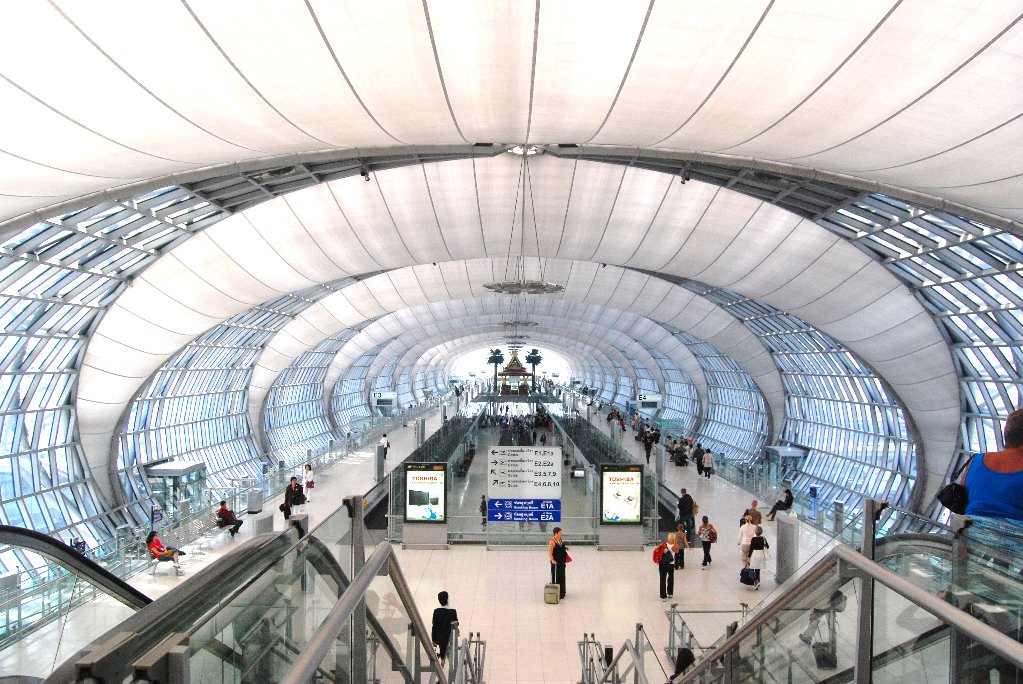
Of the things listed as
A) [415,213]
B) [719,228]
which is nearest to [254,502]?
[415,213]

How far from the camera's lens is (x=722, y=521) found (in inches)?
797

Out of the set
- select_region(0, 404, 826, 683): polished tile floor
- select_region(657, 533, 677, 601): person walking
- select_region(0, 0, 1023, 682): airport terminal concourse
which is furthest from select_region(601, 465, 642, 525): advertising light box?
select_region(657, 533, 677, 601): person walking

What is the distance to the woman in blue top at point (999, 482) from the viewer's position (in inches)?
179

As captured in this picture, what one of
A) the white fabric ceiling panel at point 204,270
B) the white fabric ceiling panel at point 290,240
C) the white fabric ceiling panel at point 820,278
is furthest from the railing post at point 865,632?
the white fabric ceiling panel at point 204,270

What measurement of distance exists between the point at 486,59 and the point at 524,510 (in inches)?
359

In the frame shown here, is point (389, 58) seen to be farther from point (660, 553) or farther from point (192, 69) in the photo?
point (660, 553)

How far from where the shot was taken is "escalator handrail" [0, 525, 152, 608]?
18.7 ft

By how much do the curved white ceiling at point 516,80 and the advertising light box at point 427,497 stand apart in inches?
308

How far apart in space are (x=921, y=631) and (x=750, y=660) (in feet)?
9.21

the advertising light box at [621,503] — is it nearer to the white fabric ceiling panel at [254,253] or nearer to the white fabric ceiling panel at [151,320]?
the white fabric ceiling panel at [254,253]

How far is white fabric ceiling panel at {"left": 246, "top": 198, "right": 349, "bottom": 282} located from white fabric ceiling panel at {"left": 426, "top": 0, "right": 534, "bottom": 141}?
43.9 ft

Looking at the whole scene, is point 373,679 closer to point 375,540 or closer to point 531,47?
point 375,540

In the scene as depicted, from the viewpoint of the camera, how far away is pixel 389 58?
13773 millimetres

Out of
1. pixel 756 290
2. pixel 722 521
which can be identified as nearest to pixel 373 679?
pixel 722 521
